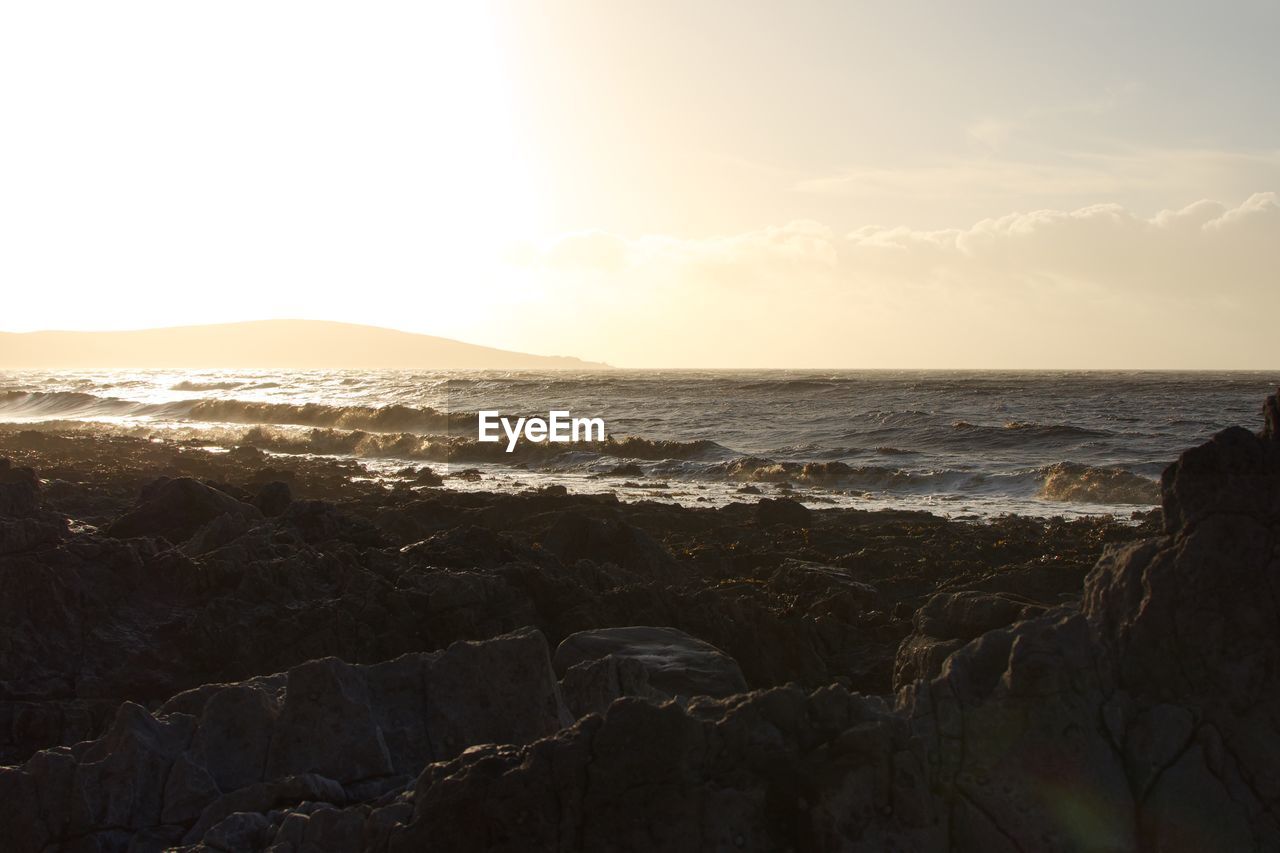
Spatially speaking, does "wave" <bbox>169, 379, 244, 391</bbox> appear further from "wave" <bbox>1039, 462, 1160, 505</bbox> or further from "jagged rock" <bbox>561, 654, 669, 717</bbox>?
"jagged rock" <bbox>561, 654, 669, 717</bbox>

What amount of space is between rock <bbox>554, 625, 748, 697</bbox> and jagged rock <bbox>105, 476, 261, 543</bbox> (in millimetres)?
4391

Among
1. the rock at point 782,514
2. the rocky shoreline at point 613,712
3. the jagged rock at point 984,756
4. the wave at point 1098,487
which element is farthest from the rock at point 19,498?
the wave at point 1098,487

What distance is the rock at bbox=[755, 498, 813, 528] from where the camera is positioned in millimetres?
14742

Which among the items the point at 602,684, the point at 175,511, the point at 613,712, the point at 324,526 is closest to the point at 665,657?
the point at 602,684

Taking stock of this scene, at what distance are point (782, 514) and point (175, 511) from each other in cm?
802

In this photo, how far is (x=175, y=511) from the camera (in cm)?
994

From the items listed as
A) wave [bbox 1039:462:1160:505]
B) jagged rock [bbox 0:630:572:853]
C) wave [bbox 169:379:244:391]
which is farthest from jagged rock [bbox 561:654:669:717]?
wave [bbox 169:379:244:391]

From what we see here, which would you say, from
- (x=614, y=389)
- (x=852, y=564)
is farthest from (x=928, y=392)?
(x=852, y=564)

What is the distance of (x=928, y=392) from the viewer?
60.9 m

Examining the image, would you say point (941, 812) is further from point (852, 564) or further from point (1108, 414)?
point (1108, 414)

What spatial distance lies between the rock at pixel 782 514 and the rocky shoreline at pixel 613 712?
7.19 meters

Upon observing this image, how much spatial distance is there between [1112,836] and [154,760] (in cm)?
336

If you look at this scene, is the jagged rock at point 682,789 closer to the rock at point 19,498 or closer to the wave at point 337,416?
the rock at point 19,498

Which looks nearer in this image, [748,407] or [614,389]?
[748,407]
